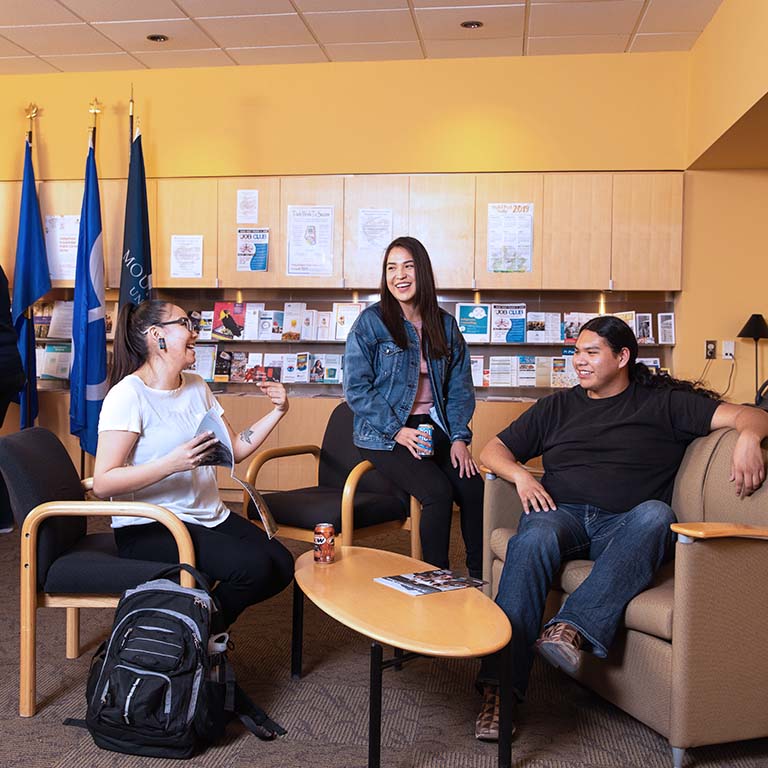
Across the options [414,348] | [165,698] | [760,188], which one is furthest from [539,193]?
[165,698]

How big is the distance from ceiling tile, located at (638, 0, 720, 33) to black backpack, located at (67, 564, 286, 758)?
4.45 m

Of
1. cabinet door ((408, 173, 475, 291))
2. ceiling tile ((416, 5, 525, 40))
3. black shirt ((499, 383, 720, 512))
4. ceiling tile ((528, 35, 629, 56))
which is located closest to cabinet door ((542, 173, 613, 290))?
cabinet door ((408, 173, 475, 291))

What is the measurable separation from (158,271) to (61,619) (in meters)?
3.33

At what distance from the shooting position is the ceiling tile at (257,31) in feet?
17.9

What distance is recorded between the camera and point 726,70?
497 centimetres

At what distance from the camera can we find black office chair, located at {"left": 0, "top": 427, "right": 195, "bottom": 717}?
101 inches

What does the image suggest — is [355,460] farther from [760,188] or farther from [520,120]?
[760,188]

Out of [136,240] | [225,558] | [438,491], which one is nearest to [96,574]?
[225,558]

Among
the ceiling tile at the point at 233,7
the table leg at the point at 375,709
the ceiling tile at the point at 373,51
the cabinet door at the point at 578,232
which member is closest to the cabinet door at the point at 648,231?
the cabinet door at the point at 578,232

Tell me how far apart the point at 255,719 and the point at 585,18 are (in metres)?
4.56

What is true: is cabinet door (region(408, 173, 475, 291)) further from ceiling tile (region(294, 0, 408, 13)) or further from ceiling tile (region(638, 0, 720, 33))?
ceiling tile (region(638, 0, 720, 33))

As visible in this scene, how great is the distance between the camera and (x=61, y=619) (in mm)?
3598

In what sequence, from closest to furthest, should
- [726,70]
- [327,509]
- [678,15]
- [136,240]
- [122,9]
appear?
1. [327,509]
2. [726,70]
3. [678,15]
4. [122,9]
5. [136,240]

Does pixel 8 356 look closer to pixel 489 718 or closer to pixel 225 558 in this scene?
pixel 225 558
